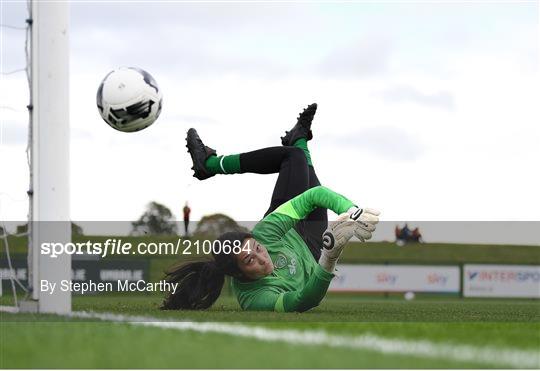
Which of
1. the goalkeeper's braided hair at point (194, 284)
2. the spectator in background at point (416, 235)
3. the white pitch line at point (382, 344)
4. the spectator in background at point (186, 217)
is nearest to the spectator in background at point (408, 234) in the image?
the spectator in background at point (416, 235)

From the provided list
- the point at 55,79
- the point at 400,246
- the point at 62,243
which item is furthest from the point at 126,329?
the point at 400,246

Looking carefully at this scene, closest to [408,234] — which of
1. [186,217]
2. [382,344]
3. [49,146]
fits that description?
[186,217]

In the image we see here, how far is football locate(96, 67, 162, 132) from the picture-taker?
24.5ft

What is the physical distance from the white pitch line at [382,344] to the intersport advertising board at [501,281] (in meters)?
16.6

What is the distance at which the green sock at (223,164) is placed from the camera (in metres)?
8.41

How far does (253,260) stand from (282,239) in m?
0.46

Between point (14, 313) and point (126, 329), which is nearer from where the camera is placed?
point (126, 329)

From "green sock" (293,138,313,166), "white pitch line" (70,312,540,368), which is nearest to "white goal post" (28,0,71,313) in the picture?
"white pitch line" (70,312,540,368)

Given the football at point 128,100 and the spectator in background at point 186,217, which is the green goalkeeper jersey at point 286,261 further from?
the spectator in background at point 186,217

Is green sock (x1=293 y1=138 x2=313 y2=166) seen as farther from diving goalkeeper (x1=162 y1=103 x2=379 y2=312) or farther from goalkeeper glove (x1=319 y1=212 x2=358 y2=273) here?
goalkeeper glove (x1=319 y1=212 x2=358 y2=273)

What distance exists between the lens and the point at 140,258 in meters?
20.7

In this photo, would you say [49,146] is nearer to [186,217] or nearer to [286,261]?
[286,261]

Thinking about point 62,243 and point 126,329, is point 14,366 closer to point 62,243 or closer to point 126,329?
point 126,329

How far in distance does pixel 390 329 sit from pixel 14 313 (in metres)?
2.81
